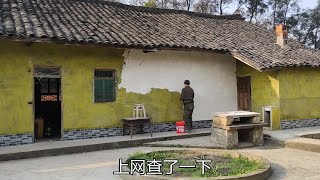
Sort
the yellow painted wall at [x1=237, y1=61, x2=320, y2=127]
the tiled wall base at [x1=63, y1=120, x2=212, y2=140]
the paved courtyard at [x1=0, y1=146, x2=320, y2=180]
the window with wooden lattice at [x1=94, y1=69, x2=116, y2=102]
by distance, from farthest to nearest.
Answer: the yellow painted wall at [x1=237, y1=61, x2=320, y2=127] → the window with wooden lattice at [x1=94, y1=69, x2=116, y2=102] → the tiled wall base at [x1=63, y1=120, x2=212, y2=140] → the paved courtyard at [x1=0, y1=146, x2=320, y2=180]

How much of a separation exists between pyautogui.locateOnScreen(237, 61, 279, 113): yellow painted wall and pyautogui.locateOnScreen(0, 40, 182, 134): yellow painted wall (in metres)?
3.40

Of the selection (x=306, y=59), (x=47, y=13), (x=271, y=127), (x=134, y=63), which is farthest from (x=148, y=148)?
(x=306, y=59)

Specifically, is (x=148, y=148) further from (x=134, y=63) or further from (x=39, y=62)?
(x=39, y=62)

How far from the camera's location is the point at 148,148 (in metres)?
10.3

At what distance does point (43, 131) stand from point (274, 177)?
795 centimetres

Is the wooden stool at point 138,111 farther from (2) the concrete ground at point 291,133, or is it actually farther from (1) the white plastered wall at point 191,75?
(2) the concrete ground at point 291,133

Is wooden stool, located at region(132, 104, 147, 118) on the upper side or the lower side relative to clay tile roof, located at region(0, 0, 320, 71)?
lower

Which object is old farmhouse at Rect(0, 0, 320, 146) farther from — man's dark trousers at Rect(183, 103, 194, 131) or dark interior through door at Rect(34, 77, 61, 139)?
man's dark trousers at Rect(183, 103, 194, 131)

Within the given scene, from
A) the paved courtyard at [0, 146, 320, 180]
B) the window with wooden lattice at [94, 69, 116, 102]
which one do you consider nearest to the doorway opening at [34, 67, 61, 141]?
the window with wooden lattice at [94, 69, 116, 102]

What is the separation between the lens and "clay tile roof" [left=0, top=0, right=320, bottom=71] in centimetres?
1055

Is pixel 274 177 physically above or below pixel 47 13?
below

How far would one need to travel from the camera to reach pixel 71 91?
11.0 meters

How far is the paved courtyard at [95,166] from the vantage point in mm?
7156

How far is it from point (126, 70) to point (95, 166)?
4.71 m
